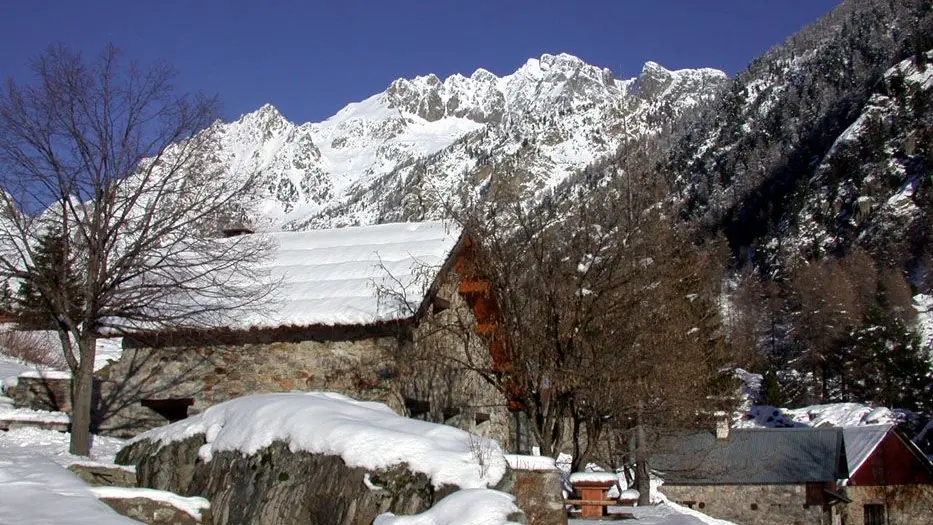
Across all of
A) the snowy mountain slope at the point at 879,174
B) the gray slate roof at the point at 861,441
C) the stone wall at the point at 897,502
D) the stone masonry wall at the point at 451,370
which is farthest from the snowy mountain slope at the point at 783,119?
the stone masonry wall at the point at 451,370

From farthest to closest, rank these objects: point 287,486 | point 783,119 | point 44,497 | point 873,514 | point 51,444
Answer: point 783,119 → point 873,514 → point 51,444 → point 287,486 → point 44,497

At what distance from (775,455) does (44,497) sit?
3532cm

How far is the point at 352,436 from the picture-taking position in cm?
758

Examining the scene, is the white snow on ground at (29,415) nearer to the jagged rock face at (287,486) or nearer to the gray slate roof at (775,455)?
the jagged rock face at (287,486)

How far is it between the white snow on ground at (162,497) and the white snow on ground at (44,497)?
6.9 inches

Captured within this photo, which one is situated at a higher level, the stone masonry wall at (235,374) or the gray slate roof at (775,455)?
the stone masonry wall at (235,374)

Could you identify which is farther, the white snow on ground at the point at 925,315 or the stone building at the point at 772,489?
the white snow on ground at the point at 925,315

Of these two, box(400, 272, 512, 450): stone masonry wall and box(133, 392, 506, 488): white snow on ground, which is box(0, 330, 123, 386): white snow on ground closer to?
box(400, 272, 512, 450): stone masonry wall

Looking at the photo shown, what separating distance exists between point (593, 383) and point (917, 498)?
104 feet

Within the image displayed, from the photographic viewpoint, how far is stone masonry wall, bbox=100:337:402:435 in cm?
1324

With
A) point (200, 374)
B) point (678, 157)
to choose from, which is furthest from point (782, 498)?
point (678, 157)

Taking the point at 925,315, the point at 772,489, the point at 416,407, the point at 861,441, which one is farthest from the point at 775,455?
the point at 925,315

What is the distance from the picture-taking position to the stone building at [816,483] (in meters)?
37.0

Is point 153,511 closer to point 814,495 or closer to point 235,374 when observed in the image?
point 235,374
